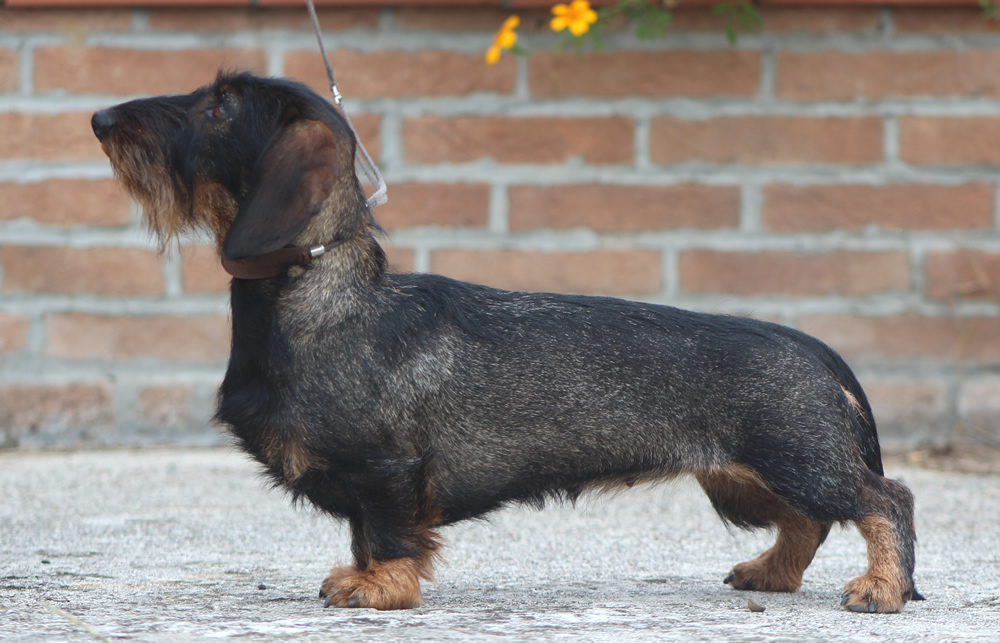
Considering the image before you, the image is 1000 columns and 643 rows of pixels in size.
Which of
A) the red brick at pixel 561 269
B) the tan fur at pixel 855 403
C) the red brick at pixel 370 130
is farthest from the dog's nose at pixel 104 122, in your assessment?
the red brick at pixel 561 269

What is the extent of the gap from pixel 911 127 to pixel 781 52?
76 centimetres

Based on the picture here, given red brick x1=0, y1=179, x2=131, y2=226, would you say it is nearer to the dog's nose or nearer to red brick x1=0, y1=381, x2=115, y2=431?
red brick x1=0, y1=381, x2=115, y2=431

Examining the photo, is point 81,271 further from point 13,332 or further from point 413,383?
point 413,383

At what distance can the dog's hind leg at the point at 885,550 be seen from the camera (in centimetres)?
349

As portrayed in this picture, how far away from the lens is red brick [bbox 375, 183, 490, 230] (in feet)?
20.5

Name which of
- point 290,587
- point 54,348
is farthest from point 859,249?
point 54,348

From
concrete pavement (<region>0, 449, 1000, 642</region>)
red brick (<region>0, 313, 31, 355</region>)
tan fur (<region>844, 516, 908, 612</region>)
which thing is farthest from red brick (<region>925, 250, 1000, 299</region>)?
red brick (<region>0, 313, 31, 355</region>)

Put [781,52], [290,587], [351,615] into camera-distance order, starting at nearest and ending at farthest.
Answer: [351,615], [290,587], [781,52]

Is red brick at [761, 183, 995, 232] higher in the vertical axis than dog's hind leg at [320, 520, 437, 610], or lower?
higher

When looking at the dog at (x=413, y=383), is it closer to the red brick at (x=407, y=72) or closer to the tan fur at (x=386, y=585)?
the tan fur at (x=386, y=585)

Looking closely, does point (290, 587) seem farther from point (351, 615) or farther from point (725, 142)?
point (725, 142)

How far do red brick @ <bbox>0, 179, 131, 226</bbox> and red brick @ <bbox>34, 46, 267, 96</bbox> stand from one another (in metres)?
0.48

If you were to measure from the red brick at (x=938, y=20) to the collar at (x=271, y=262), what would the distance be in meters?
3.92

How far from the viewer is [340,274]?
354cm
